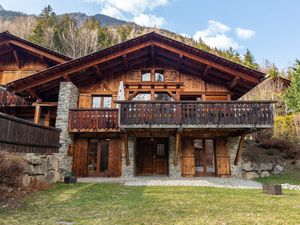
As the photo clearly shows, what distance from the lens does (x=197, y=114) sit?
11359mm

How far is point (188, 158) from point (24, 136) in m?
8.26

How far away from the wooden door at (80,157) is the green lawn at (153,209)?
17.2 feet

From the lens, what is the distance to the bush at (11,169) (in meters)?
6.77

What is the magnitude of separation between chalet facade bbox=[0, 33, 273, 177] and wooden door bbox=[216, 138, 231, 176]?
0.05 meters

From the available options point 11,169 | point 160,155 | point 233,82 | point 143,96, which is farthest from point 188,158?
point 11,169

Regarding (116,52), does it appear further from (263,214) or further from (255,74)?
(263,214)

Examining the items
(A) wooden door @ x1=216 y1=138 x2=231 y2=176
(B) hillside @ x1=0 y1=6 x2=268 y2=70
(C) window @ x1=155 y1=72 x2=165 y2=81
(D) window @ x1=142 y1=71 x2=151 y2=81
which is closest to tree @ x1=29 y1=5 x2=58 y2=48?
(B) hillside @ x1=0 y1=6 x2=268 y2=70

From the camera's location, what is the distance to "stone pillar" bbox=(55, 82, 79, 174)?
1224 centimetres

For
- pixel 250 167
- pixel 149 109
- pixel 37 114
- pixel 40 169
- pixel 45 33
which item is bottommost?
pixel 250 167

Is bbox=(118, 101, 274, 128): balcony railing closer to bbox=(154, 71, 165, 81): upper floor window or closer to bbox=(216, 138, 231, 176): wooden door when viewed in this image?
bbox=(216, 138, 231, 176): wooden door

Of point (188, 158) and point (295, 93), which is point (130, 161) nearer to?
point (188, 158)

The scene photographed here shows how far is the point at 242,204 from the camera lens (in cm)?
636

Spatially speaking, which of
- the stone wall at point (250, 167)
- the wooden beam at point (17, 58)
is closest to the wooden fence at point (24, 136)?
the wooden beam at point (17, 58)

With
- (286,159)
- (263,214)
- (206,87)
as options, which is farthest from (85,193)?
(286,159)
